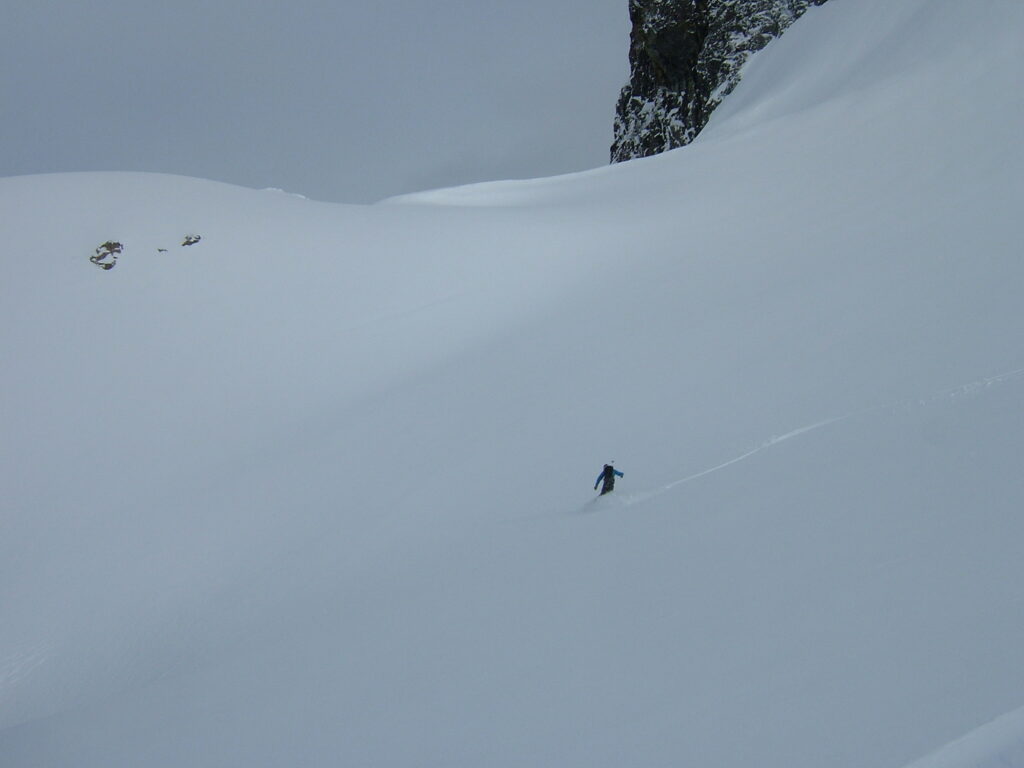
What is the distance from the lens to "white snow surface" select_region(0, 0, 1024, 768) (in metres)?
3.46

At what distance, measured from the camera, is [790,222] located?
13.5m

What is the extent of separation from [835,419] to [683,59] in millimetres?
48120

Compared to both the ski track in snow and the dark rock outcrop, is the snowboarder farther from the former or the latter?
the dark rock outcrop

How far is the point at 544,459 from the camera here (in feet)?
26.2

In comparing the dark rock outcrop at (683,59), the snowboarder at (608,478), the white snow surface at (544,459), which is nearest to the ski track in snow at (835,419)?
the white snow surface at (544,459)

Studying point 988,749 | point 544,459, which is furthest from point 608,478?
point 988,749

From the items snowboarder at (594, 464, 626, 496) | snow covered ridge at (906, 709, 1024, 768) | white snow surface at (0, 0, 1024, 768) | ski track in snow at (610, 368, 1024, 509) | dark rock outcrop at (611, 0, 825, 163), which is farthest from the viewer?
dark rock outcrop at (611, 0, 825, 163)

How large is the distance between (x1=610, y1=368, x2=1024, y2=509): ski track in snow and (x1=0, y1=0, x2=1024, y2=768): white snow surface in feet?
0.16

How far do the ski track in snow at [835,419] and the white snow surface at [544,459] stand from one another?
0.05 m

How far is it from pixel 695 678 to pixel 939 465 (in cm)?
236

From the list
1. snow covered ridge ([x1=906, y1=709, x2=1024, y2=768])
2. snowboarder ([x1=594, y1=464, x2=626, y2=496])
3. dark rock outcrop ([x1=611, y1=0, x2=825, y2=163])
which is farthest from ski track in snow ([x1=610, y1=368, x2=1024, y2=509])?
dark rock outcrop ([x1=611, y1=0, x2=825, y2=163])

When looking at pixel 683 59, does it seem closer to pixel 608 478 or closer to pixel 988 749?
pixel 608 478

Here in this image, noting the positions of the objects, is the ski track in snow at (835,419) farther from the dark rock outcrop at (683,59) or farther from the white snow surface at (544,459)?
the dark rock outcrop at (683,59)

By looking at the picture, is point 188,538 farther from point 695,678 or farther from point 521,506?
point 695,678
